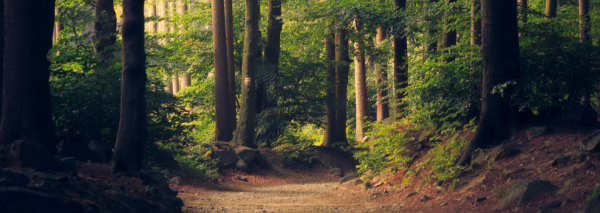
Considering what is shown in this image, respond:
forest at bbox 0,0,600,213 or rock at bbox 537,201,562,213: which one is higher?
forest at bbox 0,0,600,213

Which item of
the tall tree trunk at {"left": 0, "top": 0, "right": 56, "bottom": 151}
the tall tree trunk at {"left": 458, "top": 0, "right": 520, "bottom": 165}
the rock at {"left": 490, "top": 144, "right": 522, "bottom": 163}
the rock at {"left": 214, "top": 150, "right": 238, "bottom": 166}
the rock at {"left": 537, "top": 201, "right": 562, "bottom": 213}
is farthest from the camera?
the rock at {"left": 214, "top": 150, "right": 238, "bottom": 166}

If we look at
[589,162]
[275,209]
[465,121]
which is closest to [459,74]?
[465,121]

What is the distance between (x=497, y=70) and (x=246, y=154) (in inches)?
396

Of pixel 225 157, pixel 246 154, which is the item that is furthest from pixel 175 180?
pixel 246 154

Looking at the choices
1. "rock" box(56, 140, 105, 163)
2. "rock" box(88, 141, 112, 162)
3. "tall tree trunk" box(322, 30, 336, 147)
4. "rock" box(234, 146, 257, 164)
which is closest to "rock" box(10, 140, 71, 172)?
"rock" box(56, 140, 105, 163)

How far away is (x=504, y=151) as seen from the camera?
8.28 metres

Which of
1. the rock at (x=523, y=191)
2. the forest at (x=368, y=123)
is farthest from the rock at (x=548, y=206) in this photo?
the rock at (x=523, y=191)

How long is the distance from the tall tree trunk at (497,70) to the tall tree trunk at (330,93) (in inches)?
426

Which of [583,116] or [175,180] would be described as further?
[175,180]

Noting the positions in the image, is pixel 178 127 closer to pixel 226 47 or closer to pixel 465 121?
pixel 465 121

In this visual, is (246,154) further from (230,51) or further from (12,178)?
(12,178)

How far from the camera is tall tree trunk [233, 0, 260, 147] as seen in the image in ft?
56.4

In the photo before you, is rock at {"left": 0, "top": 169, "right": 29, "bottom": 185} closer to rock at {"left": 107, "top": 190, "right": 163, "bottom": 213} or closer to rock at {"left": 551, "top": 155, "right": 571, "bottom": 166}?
rock at {"left": 107, "top": 190, "right": 163, "bottom": 213}

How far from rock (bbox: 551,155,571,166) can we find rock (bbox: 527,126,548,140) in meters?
1.30
